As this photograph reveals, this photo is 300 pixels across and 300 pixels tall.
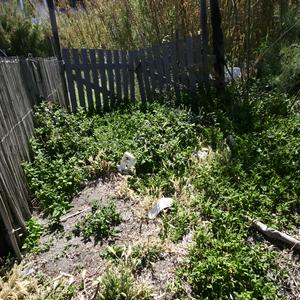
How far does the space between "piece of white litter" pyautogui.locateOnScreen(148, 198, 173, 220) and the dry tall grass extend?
3946mm

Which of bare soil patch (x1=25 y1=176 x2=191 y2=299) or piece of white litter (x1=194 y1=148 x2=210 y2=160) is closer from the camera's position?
bare soil patch (x1=25 y1=176 x2=191 y2=299)

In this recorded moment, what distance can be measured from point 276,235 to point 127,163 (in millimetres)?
1701

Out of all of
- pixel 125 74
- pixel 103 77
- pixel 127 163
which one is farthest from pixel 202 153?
pixel 103 77

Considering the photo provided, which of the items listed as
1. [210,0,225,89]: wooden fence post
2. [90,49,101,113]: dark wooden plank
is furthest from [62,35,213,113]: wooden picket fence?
[210,0,225,89]: wooden fence post

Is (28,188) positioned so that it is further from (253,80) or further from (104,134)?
(253,80)

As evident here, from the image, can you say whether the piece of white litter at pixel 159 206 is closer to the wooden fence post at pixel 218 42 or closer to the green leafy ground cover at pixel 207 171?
the green leafy ground cover at pixel 207 171

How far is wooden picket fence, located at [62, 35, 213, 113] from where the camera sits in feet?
18.8

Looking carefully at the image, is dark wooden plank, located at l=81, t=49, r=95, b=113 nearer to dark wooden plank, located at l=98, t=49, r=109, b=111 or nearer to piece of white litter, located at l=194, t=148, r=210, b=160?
dark wooden plank, located at l=98, t=49, r=109, b=111

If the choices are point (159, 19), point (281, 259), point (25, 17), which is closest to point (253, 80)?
point (159, 19)

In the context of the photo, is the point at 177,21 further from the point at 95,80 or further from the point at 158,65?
the point at 95,80

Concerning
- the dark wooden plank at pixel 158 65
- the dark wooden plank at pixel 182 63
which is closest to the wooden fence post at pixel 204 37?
the dark wooden plank at pixel 182 63

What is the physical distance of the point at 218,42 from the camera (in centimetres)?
550

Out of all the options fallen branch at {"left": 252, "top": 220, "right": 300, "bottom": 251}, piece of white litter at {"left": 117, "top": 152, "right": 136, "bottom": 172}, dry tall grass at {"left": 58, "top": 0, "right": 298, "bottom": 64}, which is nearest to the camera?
fallen branch at {"left": 252, "top": 220, "right": 300, "bottom": 251}

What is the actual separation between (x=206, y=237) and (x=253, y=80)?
4158 mm
